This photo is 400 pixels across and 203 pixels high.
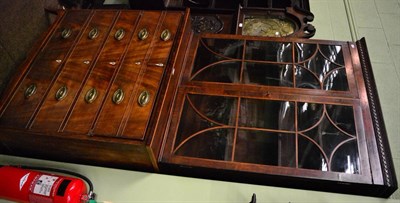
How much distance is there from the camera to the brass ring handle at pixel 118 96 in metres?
1.54

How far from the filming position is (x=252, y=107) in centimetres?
164

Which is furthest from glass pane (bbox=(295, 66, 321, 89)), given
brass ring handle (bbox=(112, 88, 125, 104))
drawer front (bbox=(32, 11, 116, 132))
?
drawer front (bbox=(32, 11, 116, 132))

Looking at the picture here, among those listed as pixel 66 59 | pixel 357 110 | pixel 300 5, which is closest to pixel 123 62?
pixel 66 59

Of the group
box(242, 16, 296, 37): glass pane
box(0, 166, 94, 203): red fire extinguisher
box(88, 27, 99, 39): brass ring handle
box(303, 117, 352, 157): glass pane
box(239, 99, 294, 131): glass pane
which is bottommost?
box(0, 166, 94, 203): red fire extinguisher

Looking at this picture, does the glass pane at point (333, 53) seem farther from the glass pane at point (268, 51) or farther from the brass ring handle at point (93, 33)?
the brass ring handle at point (93, 33)

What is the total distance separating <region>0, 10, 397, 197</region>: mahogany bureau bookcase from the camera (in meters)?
1.45

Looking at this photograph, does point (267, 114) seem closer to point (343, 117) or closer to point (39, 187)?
point (343, 117)

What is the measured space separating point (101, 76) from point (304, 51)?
128 centimetres

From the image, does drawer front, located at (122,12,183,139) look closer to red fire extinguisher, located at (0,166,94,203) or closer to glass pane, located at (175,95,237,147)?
glass pane, located at (175,95,237,147)

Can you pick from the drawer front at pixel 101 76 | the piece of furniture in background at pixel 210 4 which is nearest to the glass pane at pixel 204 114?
the drawer front at pixel 101 76

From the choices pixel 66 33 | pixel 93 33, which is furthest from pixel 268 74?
pixel 66 33

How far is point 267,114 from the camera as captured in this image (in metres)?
1.62

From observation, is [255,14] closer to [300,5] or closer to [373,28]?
[300,5]

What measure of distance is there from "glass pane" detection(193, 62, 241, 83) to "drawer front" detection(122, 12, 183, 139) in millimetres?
256
